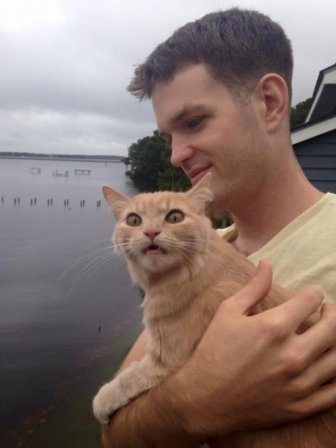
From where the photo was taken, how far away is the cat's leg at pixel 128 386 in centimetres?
239

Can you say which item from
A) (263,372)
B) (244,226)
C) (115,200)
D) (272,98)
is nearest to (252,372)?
(263,372)

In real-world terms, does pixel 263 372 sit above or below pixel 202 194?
below

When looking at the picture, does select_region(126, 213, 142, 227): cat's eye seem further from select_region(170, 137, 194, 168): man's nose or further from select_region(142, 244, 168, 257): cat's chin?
select_region(170, 137, 194, 168): man's nose

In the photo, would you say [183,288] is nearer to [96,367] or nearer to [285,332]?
[285,332]

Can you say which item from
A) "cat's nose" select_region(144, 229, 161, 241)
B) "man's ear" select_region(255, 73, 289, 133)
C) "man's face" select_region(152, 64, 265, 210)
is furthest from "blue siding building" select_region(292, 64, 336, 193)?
"cat's nose" select_region(144, 229, 161, 241)

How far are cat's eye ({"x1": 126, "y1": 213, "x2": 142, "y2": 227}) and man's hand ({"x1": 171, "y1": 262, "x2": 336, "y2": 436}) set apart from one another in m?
0.90

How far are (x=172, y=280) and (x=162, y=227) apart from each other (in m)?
0.31

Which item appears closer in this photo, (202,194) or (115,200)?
(202,194)

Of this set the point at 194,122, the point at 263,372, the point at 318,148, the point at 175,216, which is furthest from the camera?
the point at 318,148

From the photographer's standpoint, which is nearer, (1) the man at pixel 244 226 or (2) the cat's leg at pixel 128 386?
(1) the man at pixel 244 226

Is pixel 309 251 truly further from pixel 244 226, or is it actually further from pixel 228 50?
pixel 228 50

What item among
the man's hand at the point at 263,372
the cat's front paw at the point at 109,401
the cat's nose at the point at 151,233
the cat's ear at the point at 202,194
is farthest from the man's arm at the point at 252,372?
the cat's ear at the point at 202,194

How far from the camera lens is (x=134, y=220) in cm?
273

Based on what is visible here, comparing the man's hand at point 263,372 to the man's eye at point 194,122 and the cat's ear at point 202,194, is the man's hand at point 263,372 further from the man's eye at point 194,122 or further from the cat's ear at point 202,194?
the man's eye at point 194,122
